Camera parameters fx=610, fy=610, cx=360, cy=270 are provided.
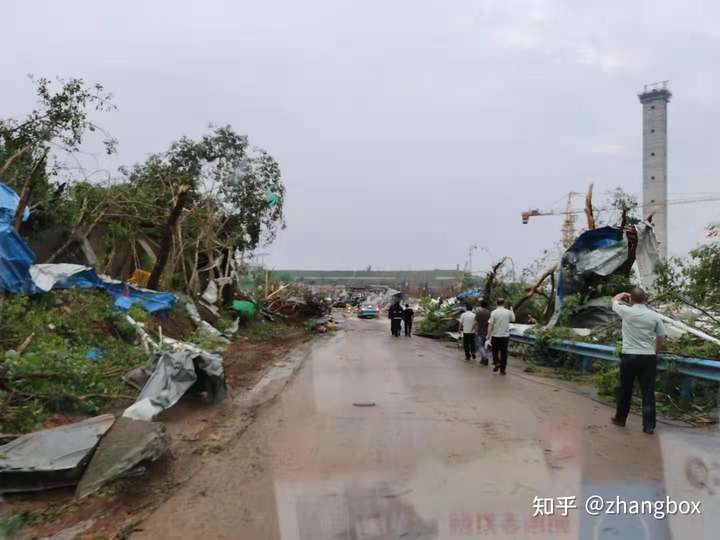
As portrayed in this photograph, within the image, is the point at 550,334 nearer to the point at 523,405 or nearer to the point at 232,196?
the point at 523,405

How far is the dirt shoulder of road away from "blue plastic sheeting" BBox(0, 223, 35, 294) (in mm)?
4666

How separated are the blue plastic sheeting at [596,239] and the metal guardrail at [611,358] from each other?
111 inches

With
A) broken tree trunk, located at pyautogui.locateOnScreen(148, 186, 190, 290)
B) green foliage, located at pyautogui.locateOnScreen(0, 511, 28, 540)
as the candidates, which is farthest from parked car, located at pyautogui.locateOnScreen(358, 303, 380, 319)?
green foliage, located at pyautogui.locateOnScreen(0, 511, 28, 540)

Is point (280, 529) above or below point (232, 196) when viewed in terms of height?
below

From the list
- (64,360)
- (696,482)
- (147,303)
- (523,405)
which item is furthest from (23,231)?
(696,482)

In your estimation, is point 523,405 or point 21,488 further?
point 523,405

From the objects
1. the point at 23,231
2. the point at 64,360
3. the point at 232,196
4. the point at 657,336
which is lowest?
the point at 64,360

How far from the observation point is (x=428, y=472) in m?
5.86

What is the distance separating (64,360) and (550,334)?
10.6 meters

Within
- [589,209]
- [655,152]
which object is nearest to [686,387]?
[589,209]

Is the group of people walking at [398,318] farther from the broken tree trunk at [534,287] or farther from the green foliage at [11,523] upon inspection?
the green foliage at [11,523]

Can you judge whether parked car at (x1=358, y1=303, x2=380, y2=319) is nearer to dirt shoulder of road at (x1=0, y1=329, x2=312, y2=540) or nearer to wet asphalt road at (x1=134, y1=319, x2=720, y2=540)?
wet asphalt road at (x1=134, y1=319, x2=720, y2=540)

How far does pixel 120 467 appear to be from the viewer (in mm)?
5473

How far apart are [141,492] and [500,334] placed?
9570 mm
